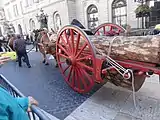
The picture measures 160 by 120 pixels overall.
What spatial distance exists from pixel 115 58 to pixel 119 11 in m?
16.5

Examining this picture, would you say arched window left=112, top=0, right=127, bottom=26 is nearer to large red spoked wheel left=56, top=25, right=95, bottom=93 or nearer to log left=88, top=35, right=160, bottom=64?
large red spoked wheel left=56, top=25, right=95, bottom=93

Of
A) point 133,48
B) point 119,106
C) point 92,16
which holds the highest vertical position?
point 92,16

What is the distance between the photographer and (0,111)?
37.6 inches

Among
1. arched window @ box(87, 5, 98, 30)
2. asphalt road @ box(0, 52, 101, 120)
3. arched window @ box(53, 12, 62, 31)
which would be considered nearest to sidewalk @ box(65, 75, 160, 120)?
asphalt road @ box(0, 52, 101, 120)

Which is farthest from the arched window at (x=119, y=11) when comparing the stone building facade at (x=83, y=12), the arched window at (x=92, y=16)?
the arched window at (x=92, y=16)

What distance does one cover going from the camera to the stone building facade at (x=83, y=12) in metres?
17.4

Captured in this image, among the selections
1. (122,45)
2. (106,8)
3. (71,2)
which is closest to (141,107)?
(122,45)

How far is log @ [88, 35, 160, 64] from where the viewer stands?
2.18m

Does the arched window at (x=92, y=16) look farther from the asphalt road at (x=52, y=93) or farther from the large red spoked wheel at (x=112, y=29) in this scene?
the asphalt road at (x=52, y=93)

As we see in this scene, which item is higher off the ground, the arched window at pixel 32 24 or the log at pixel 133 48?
the arched window at pixel 32 24

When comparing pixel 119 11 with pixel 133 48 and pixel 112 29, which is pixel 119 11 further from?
pixel 133 48

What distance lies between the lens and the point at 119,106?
3164mm

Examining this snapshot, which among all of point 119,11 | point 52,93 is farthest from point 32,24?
point 52,93

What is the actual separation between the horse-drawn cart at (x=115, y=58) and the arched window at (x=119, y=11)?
15.3 metres
